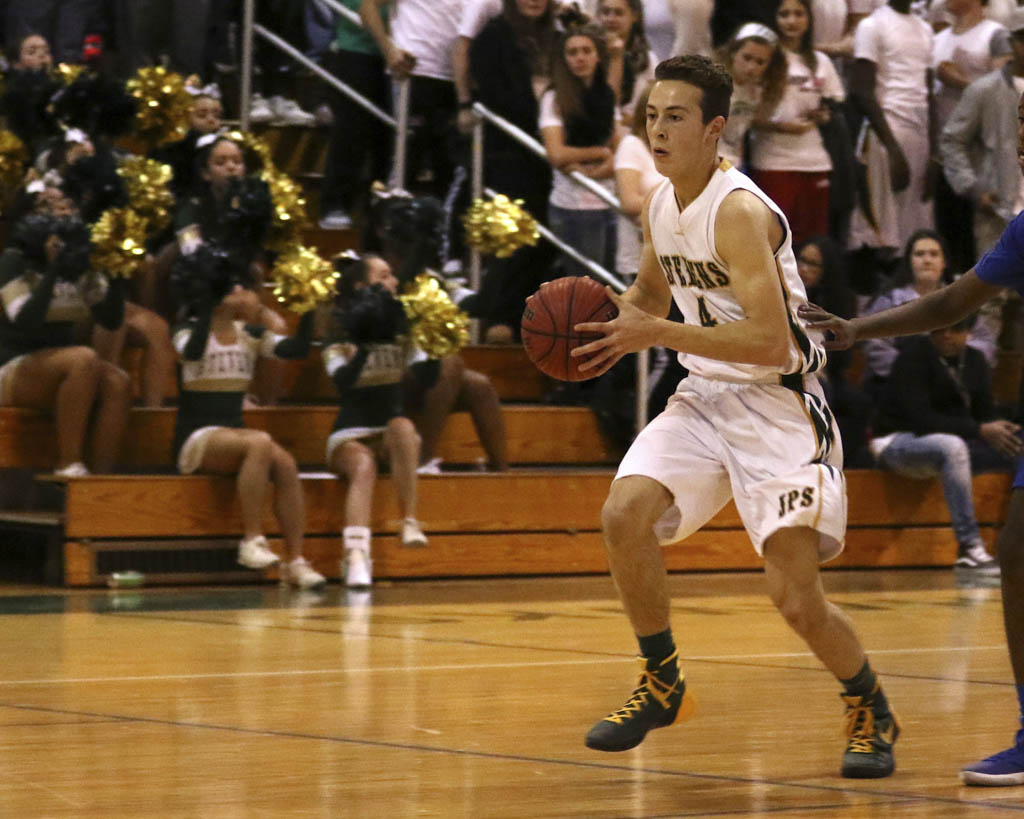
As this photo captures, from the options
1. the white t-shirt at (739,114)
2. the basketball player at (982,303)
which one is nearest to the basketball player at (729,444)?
the basketball player at (982,303)

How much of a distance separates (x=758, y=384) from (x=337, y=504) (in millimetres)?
4585

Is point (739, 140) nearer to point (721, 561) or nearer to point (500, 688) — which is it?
point (721, 561)

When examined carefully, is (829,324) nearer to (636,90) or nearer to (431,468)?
(431,468)

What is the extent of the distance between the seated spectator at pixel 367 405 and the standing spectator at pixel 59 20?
289cm

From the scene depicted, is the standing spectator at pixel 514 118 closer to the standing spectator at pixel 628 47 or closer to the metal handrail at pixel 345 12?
the standing spectator at pixel 628 47

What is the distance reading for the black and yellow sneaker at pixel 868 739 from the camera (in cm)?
414

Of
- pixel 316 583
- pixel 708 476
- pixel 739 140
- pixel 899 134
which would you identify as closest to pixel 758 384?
pixel 708 476

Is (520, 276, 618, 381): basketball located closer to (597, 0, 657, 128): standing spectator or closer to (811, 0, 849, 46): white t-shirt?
(597, 0, 657, 128): standing spectator

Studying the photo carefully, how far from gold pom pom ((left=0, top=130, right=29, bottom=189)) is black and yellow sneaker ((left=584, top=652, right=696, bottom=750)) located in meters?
5.89

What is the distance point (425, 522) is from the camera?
8.80m

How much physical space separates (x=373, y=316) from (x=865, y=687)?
448 cm

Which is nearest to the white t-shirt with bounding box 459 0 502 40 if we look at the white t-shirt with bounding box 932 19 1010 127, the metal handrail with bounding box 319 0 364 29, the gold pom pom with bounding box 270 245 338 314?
the metal handrail with bounding box 319 0 364 29

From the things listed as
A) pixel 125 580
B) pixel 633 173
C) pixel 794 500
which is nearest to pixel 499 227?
pixel 633 173

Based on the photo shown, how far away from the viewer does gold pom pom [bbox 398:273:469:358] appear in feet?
28.1
